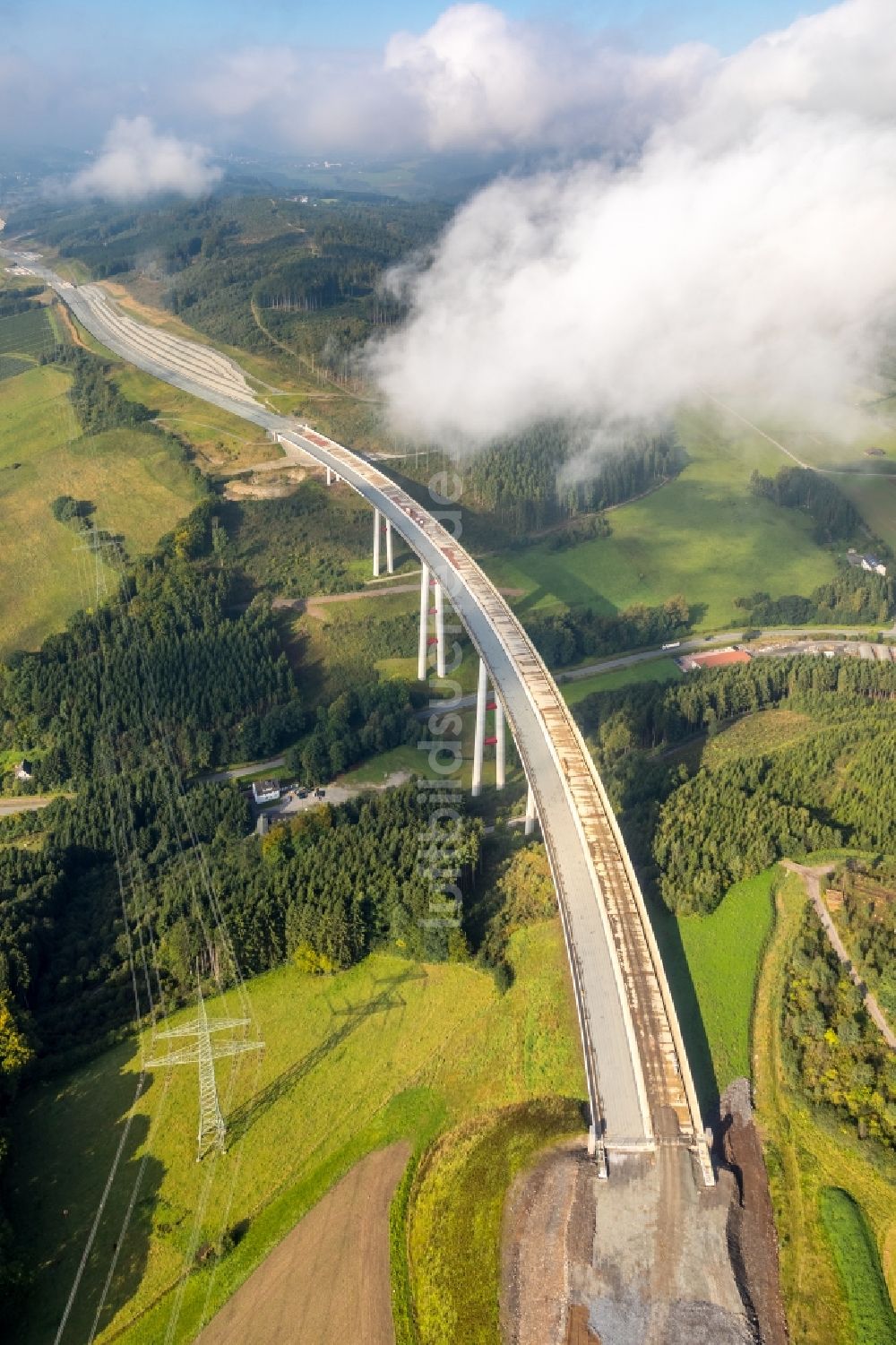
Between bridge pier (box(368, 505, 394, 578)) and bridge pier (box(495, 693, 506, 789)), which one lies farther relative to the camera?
bridge pier (box(368, 505, 394, 578))

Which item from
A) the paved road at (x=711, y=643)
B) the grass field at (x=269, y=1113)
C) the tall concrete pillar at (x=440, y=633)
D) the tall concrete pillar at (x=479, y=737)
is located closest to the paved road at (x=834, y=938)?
the grass field at (x=269, y=1113)

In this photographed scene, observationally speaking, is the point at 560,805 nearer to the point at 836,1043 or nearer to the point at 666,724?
the point at 836,1043

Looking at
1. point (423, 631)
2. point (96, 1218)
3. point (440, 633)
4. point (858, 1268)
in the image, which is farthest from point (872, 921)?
point (423, 631)

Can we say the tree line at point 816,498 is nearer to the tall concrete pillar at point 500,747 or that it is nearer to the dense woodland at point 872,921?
the tall concrete pillar at point 500,747

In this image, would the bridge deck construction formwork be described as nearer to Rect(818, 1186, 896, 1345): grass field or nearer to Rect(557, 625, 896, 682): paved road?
Rect(818, 1186, 896, 1345): grass field

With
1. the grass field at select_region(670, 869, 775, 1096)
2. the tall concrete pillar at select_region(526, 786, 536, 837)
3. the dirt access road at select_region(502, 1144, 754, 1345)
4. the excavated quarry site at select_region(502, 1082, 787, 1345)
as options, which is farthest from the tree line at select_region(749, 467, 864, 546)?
the dirt access road at select_region(502, 1144, 754, 1345)

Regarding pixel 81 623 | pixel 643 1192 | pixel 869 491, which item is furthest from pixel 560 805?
pixel 869 491
